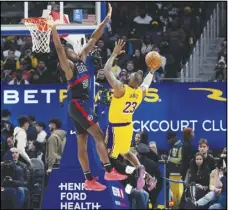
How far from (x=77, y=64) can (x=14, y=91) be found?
44.3 ft

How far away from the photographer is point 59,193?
2945cm

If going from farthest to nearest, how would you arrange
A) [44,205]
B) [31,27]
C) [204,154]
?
[44,205] → [204,154] → [31,27]

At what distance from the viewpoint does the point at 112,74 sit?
17359 millimetres

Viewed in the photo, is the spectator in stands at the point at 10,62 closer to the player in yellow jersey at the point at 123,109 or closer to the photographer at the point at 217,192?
the photographer at the point at 217,192

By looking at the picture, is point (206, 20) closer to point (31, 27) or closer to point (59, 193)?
point (59, 193)

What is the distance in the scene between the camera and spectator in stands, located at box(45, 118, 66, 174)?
27.8 meters

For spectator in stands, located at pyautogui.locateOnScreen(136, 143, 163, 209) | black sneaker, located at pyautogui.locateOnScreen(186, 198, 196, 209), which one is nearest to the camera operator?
spectator in stands, located at pyautogui.locateOnScreen(136, 143, 163, 209)

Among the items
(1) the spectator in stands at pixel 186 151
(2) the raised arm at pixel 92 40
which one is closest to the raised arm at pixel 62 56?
(2) the raised arm at pixel 92 40

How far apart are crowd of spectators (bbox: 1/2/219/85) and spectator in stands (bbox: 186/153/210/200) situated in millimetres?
3460

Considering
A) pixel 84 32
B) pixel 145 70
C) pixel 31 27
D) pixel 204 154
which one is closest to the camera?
pixel 31 27

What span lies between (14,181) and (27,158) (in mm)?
710

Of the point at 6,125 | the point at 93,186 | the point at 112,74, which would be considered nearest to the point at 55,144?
the point at 6,125

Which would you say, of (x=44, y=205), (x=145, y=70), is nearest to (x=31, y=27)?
(x=44, y=205)

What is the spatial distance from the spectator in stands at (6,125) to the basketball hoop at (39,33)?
1105cm
